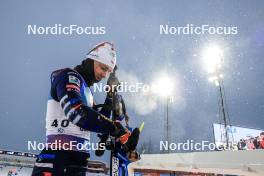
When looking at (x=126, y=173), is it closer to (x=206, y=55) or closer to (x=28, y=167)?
(x=206, y=55)

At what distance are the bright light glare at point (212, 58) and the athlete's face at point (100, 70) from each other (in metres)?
24.4

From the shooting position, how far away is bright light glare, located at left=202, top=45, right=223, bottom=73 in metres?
26.9

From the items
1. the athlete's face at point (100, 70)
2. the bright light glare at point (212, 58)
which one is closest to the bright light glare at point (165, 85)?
the bright light glare at point (212, 58)

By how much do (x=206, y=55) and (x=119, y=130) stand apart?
85.3ft

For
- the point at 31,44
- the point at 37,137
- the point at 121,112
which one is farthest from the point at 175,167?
the point at 31,44

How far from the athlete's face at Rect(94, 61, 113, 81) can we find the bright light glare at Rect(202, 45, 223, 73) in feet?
80.2

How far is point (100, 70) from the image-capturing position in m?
3.25

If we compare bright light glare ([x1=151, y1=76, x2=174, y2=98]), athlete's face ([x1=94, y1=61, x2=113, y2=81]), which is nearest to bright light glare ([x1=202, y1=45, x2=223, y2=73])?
bright light glare ([x1=151, y1=76, x2=174, y2=98])

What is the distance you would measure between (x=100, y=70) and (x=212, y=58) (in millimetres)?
25212

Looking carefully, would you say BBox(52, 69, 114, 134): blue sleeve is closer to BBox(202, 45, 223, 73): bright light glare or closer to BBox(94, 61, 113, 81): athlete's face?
BBox(94, 61, 113, 81): athlete's face

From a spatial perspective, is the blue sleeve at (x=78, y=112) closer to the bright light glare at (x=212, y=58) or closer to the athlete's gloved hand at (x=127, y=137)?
the athlete's gloved hand at (x=127, y=137)

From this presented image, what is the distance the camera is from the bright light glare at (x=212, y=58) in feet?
88.1

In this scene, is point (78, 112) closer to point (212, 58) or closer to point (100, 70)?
point (100, 70)

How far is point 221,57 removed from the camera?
2734 cm
